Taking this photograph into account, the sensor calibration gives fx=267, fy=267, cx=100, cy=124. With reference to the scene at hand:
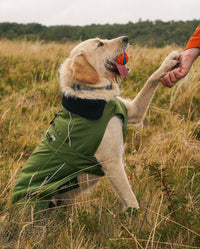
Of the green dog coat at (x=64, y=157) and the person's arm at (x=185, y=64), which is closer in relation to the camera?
the green dog coat at (x=64, y=157)

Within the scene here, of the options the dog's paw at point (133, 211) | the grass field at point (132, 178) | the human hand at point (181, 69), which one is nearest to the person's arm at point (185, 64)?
the human hand at point (181, 69)

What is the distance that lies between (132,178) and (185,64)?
3.72 feet

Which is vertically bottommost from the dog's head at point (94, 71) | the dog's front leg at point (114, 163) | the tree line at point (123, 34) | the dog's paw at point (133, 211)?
the dog's paw at point (133, 211)

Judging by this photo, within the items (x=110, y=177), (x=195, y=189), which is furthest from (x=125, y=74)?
(x=195, y=189)

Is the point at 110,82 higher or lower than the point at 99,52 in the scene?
lower

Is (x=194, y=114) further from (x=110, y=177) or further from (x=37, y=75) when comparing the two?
(x=37, y=75)

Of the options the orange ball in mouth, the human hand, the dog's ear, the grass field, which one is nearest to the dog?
the dog's ear

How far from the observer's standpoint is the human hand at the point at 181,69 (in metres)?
2.34

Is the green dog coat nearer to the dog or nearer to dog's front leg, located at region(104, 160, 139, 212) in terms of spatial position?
the dog

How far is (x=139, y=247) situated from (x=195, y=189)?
0.83 meters

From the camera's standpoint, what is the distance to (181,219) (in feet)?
5.69

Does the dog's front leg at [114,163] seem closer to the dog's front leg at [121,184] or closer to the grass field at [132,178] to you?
the dog's front leg at [121,184]

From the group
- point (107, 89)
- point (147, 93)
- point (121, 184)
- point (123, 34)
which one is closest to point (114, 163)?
point (121, 184)

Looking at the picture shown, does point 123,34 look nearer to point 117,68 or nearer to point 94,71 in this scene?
point 117,68
